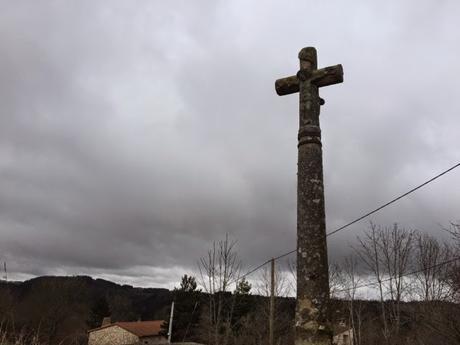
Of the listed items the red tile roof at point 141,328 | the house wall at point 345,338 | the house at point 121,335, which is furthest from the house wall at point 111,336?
the house wall at point 345,338

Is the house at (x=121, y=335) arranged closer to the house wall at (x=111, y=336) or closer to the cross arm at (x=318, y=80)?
the house wall at (x=111, y=336)

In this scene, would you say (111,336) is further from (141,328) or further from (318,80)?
(318,80)

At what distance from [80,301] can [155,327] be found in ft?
39.6

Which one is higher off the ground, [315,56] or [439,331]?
[315,56]

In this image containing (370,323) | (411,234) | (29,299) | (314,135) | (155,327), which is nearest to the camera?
(314,135)

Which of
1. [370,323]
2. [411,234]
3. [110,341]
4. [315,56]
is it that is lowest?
[110,341]

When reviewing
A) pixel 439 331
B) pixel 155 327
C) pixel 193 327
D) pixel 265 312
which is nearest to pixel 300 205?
pixel 439 331

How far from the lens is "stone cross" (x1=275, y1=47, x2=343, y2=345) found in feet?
12.2

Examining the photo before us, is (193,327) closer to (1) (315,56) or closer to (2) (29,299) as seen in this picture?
(2) (29,299)

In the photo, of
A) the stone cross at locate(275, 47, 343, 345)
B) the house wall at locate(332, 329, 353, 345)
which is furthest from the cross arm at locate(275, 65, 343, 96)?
the house wall at locate(332, 329, 353, 345)

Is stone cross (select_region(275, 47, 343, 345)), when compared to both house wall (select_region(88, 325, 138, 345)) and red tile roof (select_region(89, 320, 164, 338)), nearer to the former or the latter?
house wall (select_region(88, 325, 138, 345))

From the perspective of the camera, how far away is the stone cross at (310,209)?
371 cm

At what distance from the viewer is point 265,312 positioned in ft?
124

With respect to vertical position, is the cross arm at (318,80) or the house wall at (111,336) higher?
the cross arm at (318,80)
